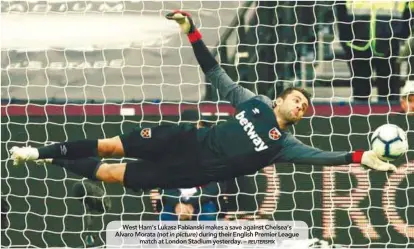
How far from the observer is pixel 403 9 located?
5.62 metres

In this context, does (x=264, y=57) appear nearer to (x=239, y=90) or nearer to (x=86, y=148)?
(x=239, y=90)

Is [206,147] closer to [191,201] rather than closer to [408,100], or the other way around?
[191,201]

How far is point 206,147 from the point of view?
5.09m

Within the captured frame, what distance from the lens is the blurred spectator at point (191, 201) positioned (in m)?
5.42

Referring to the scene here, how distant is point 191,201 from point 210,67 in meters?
0.79

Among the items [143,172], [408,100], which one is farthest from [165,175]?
[408,100]

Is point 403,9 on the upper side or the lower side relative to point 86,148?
upper

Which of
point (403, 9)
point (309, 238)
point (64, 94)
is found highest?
point (403, 9)

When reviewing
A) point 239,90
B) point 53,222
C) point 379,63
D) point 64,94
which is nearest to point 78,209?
point 53,222

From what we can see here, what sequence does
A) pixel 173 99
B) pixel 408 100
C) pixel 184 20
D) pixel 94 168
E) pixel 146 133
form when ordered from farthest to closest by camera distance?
1. pixel 173 99
2. pixel 408 100
3. pixel 94 168
4. pixel 146 133
5. pixel 184 20

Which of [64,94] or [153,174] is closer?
[153,174]

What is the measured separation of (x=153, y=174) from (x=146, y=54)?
762mm

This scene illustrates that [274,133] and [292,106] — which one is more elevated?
[292,106]

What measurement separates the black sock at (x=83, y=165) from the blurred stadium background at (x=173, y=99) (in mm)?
336
